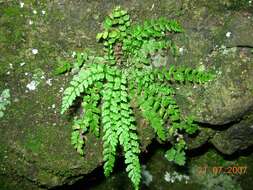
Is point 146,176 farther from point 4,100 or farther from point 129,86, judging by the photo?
point 4,100

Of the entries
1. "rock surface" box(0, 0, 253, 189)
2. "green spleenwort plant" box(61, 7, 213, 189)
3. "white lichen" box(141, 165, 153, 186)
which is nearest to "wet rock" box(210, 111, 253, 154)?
"rock surface" box(0, 0, 253, 189)

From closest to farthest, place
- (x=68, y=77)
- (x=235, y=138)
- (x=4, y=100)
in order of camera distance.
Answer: (x=4, y=100) < (x=68, y=77) < (x=235, y=138)

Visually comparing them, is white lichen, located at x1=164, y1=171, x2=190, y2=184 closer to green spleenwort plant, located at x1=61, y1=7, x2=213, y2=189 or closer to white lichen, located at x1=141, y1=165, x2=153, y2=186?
white lichen, located at x1=141, y1=165, x2=153, y2=186

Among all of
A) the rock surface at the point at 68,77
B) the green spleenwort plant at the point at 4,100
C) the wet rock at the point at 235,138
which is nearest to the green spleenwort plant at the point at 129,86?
the rock surface at the point at 68,77

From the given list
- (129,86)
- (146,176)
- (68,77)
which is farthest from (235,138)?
(68,77)

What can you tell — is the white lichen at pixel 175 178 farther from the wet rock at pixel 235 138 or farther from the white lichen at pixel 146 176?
the wet rock at pixel 235 138

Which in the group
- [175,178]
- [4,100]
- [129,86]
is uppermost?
[129,86]

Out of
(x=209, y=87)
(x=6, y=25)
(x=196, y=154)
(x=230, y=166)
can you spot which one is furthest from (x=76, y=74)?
(x=230, y=166)
